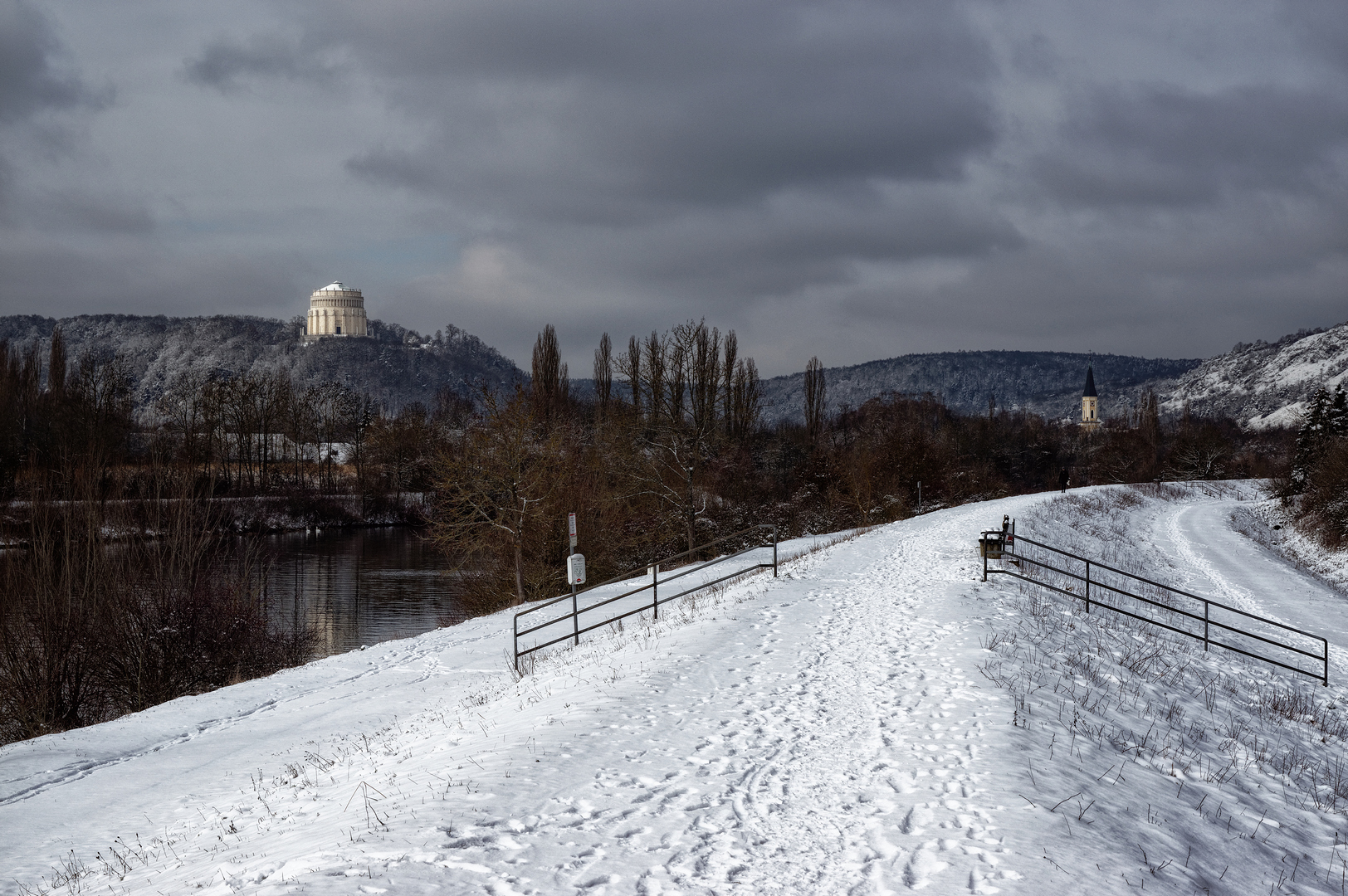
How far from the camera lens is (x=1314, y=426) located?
54344mm

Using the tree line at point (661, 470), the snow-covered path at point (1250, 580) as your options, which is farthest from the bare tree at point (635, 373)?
the snow-covered path at point (1250, 580)

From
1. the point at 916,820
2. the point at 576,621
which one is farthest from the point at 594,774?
the point at 576,621

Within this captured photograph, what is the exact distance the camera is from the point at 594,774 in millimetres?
8383

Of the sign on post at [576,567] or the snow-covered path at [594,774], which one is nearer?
the snow-covered path at [594,774]

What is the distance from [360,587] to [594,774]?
1239 inches

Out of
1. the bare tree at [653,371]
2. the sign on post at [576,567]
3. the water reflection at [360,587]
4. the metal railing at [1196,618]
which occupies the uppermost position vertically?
the bare tree at [653,371]

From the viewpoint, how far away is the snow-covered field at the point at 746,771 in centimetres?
666

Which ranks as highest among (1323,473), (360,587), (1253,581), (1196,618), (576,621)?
(1323,473)

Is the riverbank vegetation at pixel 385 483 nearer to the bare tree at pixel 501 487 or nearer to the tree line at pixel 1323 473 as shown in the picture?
the bare tree at pixel 501 487

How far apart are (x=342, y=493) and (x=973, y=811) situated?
2615 inches

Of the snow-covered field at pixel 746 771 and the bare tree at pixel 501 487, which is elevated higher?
the bare tree at pixel 501 487

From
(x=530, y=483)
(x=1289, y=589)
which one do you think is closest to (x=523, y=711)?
(x=530, y=483)

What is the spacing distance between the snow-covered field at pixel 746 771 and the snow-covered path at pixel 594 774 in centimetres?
4

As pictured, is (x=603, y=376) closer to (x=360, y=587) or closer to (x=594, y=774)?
(x=360, y=587)
